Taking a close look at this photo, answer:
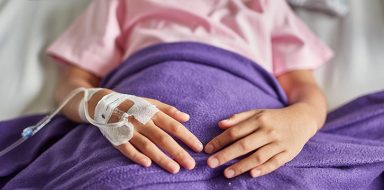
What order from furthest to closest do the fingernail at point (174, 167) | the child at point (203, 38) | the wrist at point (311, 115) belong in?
the child at point (203, 38) < the wrist at point (311, 115) < the fingernail at point (174, 167)

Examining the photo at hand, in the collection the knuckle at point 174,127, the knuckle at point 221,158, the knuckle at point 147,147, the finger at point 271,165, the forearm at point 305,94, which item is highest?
the knuckle at point 174,127

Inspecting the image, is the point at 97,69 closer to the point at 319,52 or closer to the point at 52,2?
the point at 52,2

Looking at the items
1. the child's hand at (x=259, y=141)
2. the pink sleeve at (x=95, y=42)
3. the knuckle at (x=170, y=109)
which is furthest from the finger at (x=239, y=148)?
the pink sleeve at (x=95, y=42)

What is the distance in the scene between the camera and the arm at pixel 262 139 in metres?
0.74

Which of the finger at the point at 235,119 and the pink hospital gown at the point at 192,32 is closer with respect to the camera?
the finger at the point at 235,119

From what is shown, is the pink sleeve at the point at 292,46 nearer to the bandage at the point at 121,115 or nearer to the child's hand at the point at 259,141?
Result: the child's hand at the point at 259,141

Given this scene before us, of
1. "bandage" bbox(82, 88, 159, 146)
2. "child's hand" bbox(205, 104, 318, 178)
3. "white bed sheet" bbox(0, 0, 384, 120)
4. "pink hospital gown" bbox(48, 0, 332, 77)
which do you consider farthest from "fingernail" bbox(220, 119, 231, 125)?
"white bed sheet" bbox(0, 0, 384, 120)

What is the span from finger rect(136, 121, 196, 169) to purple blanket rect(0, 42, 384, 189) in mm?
16

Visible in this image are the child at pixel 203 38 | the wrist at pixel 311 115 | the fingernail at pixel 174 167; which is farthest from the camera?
the child at pixel 203 38

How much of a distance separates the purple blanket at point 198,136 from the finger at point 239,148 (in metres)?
0.02

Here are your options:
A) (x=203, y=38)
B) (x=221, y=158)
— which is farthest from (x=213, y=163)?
(x=203, y=38)

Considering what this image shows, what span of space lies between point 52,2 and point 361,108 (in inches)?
31.5

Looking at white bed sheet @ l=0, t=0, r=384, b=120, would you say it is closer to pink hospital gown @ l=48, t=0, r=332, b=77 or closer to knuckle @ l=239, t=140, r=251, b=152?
pink hospital gown @ l=48, t=0, r=332, b=77

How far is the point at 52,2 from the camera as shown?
4.26 ft
